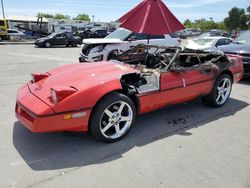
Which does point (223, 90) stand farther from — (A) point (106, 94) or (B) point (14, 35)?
(B) point (14, 35)

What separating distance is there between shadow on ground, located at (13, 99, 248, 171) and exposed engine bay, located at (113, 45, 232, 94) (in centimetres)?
72

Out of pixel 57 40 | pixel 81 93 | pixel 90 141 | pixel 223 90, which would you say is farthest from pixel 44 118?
pixel 57 40

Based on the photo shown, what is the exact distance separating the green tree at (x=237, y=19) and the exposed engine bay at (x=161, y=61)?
217ft

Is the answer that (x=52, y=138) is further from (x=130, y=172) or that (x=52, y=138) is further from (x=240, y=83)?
(x=240, y=83)

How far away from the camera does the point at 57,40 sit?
71.8 ft

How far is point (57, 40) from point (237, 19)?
5764 cm

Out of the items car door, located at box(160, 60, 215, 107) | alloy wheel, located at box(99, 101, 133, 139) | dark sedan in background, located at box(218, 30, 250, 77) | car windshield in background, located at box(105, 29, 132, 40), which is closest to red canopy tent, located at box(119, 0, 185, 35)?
car door, located at box(160, 60, 215, 107)

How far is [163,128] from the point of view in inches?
162

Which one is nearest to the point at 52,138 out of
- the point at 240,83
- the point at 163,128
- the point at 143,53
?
the point at 163,128

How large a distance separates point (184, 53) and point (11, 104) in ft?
12.5

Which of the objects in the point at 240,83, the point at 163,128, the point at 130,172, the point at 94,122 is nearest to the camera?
the point at 130,172

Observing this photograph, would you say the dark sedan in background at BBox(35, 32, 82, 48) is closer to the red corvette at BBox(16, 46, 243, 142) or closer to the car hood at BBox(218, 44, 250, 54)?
the car hood at BBox(218, 44, 250, 54)

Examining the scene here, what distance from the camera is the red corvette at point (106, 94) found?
10.2ft

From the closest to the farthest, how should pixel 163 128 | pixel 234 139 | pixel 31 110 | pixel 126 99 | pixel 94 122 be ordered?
pixel 31 110, pixel 94 122, pixel 126 99, pixel 234 139, pixel 163 128
